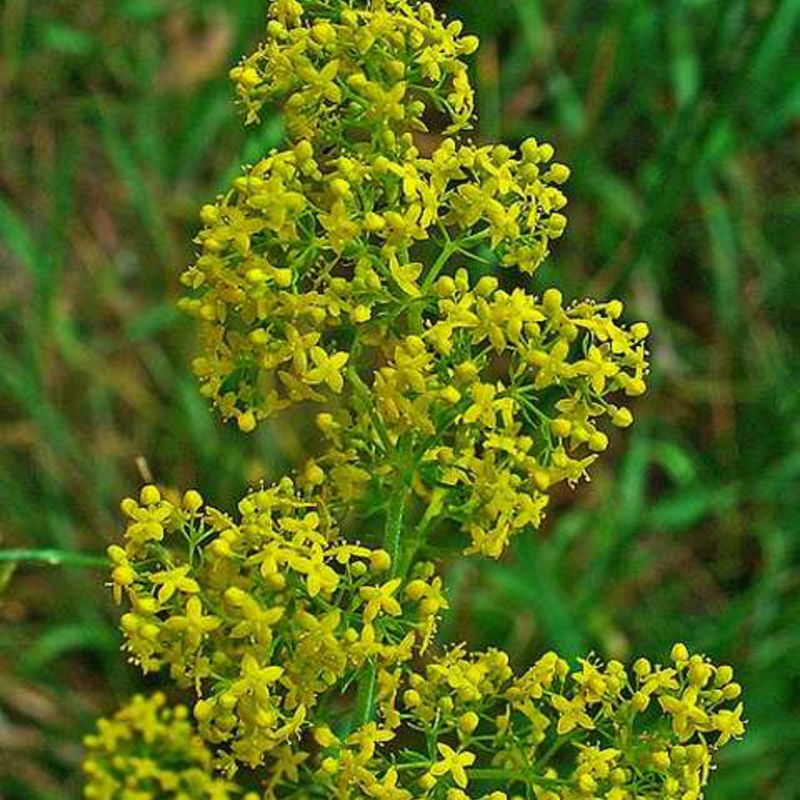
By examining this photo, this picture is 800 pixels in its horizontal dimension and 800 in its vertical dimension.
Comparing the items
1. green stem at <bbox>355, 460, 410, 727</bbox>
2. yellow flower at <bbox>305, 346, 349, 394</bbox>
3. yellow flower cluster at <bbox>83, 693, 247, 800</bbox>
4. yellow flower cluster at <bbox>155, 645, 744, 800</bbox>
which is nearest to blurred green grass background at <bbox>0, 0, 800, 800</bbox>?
yellow flower cluster at <bbox>83, 693, 247, 800</bbox>

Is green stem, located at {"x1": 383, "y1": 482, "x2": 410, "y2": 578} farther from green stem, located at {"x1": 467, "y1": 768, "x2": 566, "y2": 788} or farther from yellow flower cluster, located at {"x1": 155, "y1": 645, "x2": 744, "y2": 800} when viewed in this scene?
green stem, located at {"x1": 467, "y1": 768, "x2": 566, "y2": 788}

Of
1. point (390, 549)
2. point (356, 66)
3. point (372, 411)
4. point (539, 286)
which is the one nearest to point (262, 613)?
point (390, 549)

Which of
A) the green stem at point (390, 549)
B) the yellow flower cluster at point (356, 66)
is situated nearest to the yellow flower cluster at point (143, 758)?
the green stem at point (390, 549)

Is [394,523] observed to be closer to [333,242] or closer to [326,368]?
[326,368]

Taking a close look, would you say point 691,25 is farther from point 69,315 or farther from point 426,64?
point 426,64

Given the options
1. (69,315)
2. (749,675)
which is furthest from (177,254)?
(749,675)

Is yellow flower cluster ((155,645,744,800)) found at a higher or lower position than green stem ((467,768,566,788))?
higher
